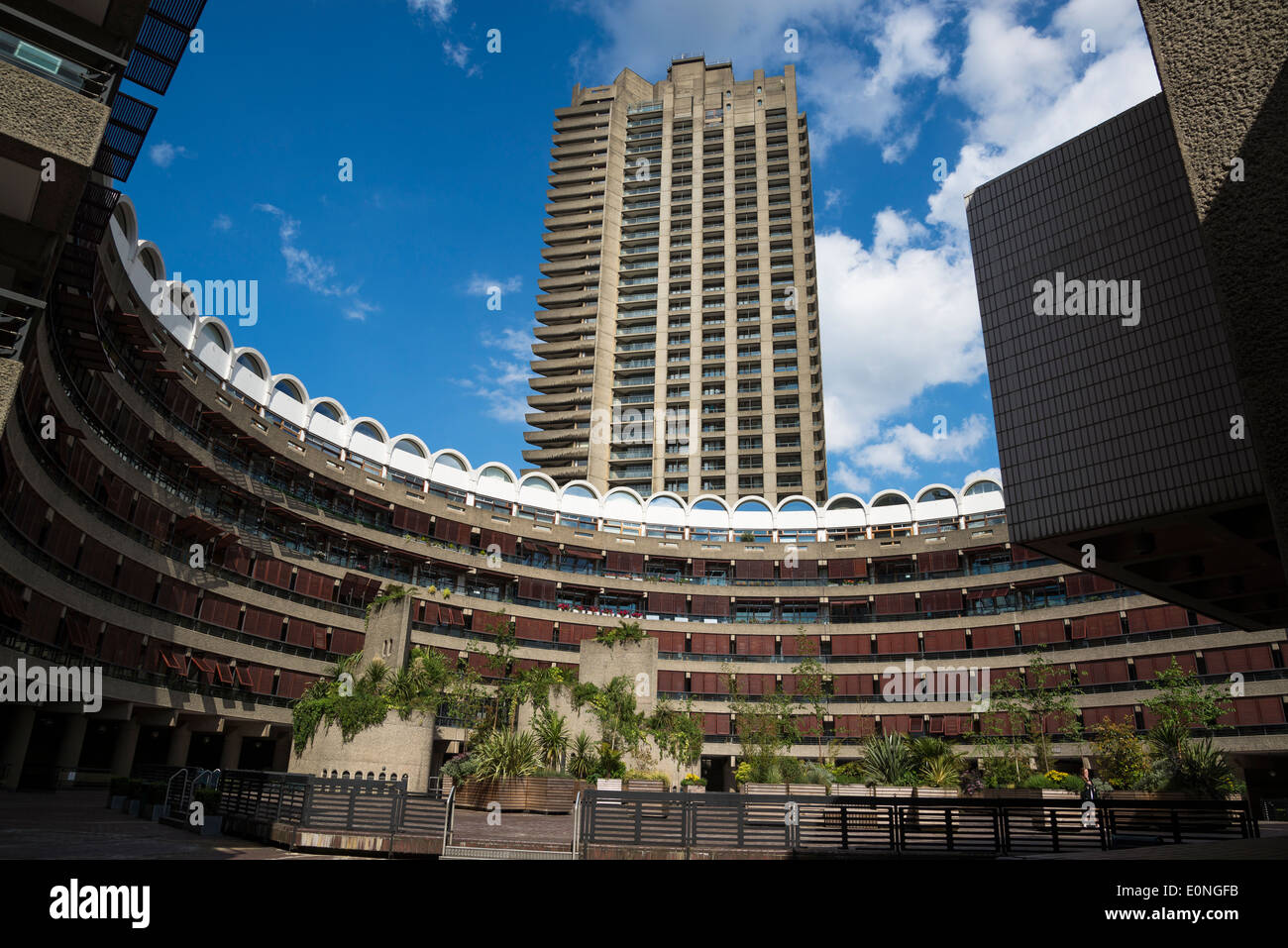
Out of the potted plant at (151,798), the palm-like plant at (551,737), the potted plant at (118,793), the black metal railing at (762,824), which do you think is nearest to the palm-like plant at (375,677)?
the palm-like plant at (551,737)

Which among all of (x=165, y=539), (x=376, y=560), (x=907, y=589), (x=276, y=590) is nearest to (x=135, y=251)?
(x=165, y=539)

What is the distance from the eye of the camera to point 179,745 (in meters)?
36.7

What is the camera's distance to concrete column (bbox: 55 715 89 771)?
→ 2917cm

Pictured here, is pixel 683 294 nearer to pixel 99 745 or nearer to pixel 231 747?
pixel 231 747

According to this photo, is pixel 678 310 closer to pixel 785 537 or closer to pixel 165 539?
pixel 785 537

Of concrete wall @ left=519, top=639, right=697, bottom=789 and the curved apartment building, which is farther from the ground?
the curved apartment building

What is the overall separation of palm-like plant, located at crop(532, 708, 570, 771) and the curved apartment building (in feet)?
22.6

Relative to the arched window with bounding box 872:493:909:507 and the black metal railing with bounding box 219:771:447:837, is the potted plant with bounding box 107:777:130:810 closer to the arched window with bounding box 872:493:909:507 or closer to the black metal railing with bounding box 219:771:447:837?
the black metal railing with bounding box 219:771:447:837

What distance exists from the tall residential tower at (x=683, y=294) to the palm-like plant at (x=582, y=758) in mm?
54270

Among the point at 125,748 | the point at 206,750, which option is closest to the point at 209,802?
the point at 125,748

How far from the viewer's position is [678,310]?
97938mm

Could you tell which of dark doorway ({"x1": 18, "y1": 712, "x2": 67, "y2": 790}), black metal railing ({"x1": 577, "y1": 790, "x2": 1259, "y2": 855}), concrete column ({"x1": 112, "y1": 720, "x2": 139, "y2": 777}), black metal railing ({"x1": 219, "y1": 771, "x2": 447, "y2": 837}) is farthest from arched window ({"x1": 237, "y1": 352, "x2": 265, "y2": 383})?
black metal railing ({"x1": 577, "y1": 790, "x2": 1259, "y2": 855})

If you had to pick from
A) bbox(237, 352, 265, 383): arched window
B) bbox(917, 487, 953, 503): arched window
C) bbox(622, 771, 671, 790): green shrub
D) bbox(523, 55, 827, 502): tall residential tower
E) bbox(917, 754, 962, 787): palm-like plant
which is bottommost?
bbox(622, 771, 671, 790): green shrub

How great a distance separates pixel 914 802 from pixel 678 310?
289 feet
